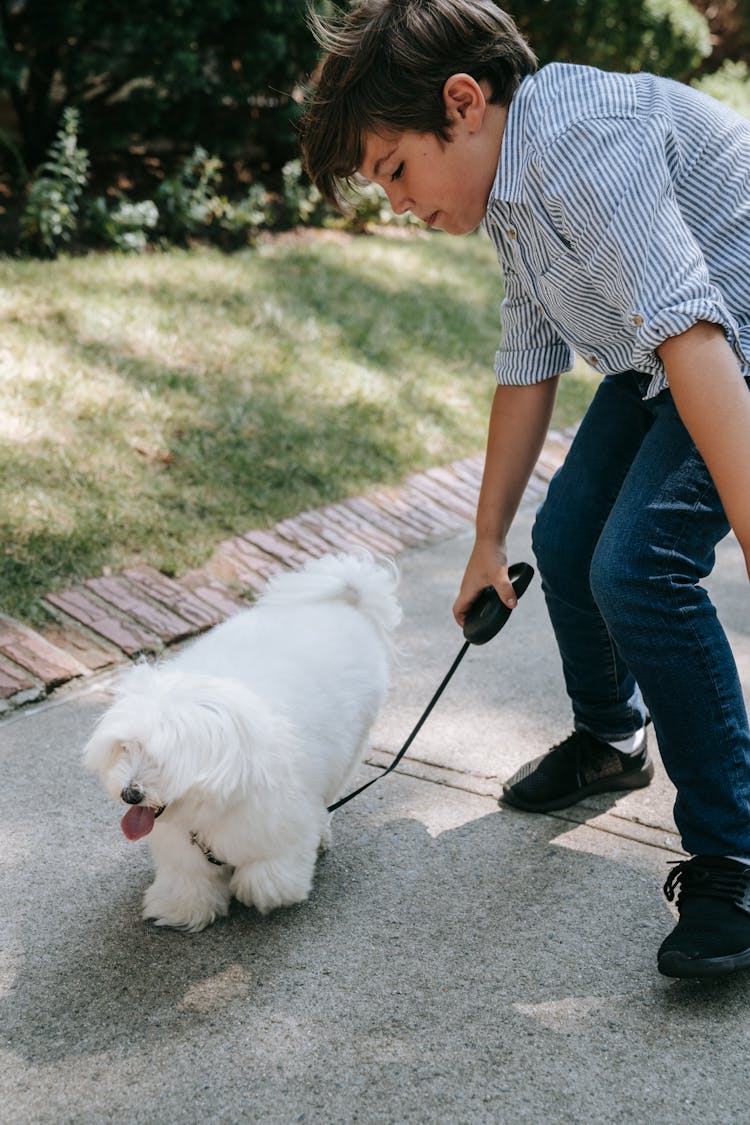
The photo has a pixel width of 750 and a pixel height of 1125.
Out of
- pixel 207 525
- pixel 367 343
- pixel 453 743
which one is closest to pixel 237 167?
pixel 367 343

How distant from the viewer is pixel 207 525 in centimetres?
414

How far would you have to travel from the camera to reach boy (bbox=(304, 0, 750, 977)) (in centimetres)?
184

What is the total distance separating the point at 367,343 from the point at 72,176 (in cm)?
174

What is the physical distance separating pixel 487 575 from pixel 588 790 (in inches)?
24.9

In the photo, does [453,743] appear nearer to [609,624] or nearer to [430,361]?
[609,624]

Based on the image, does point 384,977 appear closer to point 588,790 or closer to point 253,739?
point 253,739

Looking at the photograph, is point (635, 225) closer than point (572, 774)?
Yes

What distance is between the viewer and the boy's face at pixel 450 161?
2.05m

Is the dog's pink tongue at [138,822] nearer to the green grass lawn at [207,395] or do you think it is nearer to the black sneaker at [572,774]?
the black sneaker at [572,774]

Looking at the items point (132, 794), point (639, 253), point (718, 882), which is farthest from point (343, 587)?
point (639, 253)

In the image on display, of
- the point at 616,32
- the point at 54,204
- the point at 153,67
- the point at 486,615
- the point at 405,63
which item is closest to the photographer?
the point at 405,63

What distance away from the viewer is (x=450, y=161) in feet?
6.89

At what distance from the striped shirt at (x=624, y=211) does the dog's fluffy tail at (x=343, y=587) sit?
776 mm

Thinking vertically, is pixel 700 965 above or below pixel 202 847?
above
